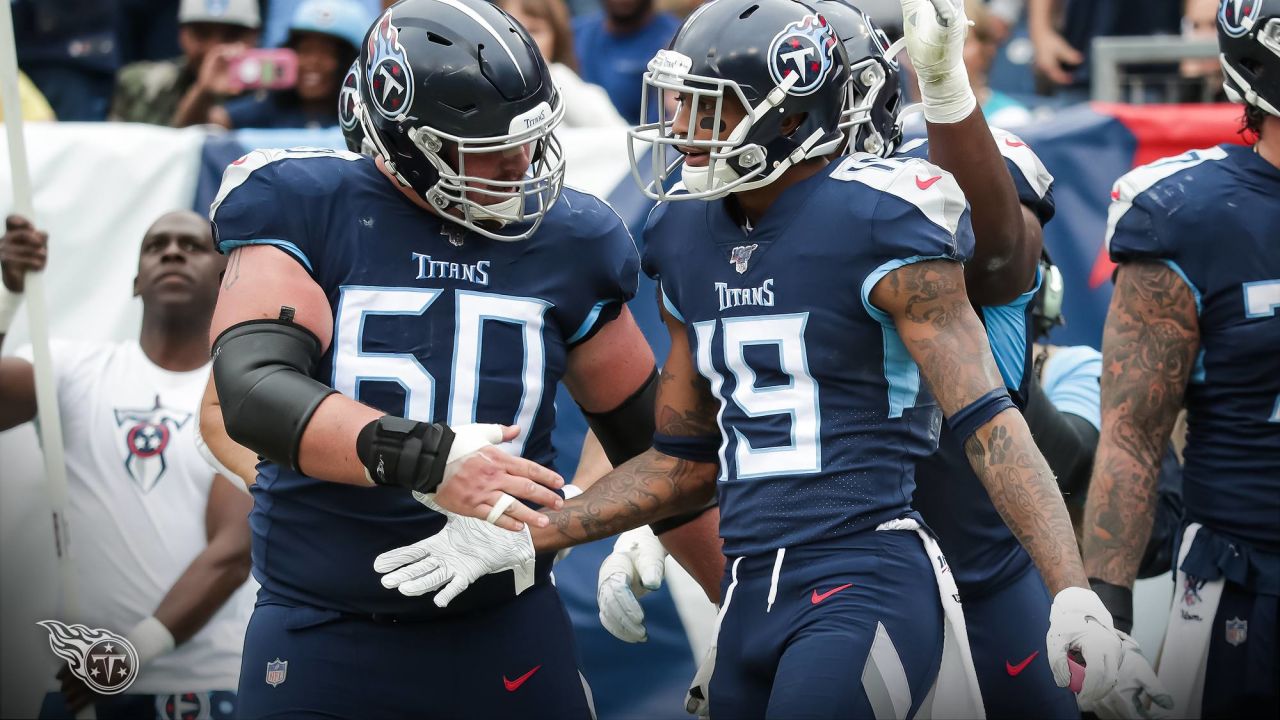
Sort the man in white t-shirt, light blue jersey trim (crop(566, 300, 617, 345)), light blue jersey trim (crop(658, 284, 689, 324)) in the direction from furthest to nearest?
1. the man in white t-shirt
2. light blue jersey trim (crop(566, 300, 617, 345))
3. light blue jersey trim (crop(658, 284, 689, 324))

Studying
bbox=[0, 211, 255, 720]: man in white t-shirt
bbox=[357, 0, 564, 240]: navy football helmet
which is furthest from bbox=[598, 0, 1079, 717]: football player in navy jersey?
bbox=[0, 211, 255, 720]: man in white t-shirt

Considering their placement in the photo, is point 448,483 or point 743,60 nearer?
point 448,483

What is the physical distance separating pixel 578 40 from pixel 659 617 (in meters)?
3.32

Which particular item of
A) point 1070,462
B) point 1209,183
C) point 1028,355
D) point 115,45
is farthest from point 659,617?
point 115,45

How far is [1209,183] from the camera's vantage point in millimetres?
3303

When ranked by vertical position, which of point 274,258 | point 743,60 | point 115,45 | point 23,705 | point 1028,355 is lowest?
point 23,705

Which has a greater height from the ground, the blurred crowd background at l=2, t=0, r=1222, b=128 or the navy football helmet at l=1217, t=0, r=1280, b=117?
the navy football helmet at l=1217, t=0, r=1280, b=117

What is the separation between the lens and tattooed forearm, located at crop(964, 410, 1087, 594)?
266 centimetres

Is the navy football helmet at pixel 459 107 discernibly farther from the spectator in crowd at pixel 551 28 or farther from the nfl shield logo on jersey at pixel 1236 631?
the spectator in crowd at pixel 551 28

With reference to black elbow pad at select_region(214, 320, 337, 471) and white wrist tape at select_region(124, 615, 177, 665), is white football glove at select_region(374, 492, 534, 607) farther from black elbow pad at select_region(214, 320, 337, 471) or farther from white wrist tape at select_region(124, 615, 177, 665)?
white wrist tape at select_region(124, 615, 177, 665)

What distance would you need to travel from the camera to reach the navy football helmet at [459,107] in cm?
296

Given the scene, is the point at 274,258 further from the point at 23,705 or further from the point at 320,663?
the point at 23,705

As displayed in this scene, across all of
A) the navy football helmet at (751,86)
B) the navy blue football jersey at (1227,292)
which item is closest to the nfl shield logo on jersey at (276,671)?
the navy football helmet at (751,86)

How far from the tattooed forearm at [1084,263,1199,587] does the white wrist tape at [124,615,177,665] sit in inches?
99.5
